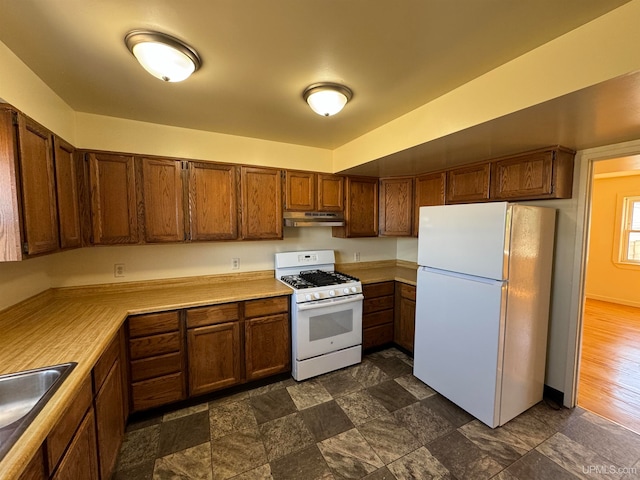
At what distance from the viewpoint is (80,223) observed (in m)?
2.10

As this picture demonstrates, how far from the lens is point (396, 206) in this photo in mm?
3395

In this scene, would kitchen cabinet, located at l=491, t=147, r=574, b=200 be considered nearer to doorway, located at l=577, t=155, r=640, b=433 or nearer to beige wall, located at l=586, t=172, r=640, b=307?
doorway, located at l=577, t=155, r=640, b=433

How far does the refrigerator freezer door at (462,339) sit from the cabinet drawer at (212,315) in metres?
1.75

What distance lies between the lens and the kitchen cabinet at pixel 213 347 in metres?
2.24

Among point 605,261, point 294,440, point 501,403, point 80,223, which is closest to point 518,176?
point 501,403

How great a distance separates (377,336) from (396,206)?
5.24ft

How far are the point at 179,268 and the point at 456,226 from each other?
2.61 meters

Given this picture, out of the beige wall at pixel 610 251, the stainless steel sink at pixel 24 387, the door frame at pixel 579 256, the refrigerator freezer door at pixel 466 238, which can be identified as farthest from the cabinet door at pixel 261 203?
the beige wall at pixel 610 251

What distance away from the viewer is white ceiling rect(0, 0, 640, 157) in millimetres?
1128

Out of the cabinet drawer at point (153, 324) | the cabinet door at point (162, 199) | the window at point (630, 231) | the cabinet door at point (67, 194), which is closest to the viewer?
the cabinet door at point (67, 194)

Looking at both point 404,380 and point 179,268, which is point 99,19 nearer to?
point 179,268

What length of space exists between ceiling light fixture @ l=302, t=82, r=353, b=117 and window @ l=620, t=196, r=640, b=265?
599cm

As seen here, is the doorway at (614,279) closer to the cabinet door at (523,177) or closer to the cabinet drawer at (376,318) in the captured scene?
the cabinet door at (523,177)

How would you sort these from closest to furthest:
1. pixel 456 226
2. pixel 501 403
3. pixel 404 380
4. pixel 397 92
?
pixel 397 92 → pixel 501 403 → pixel 456 226 → pixel 404 380
